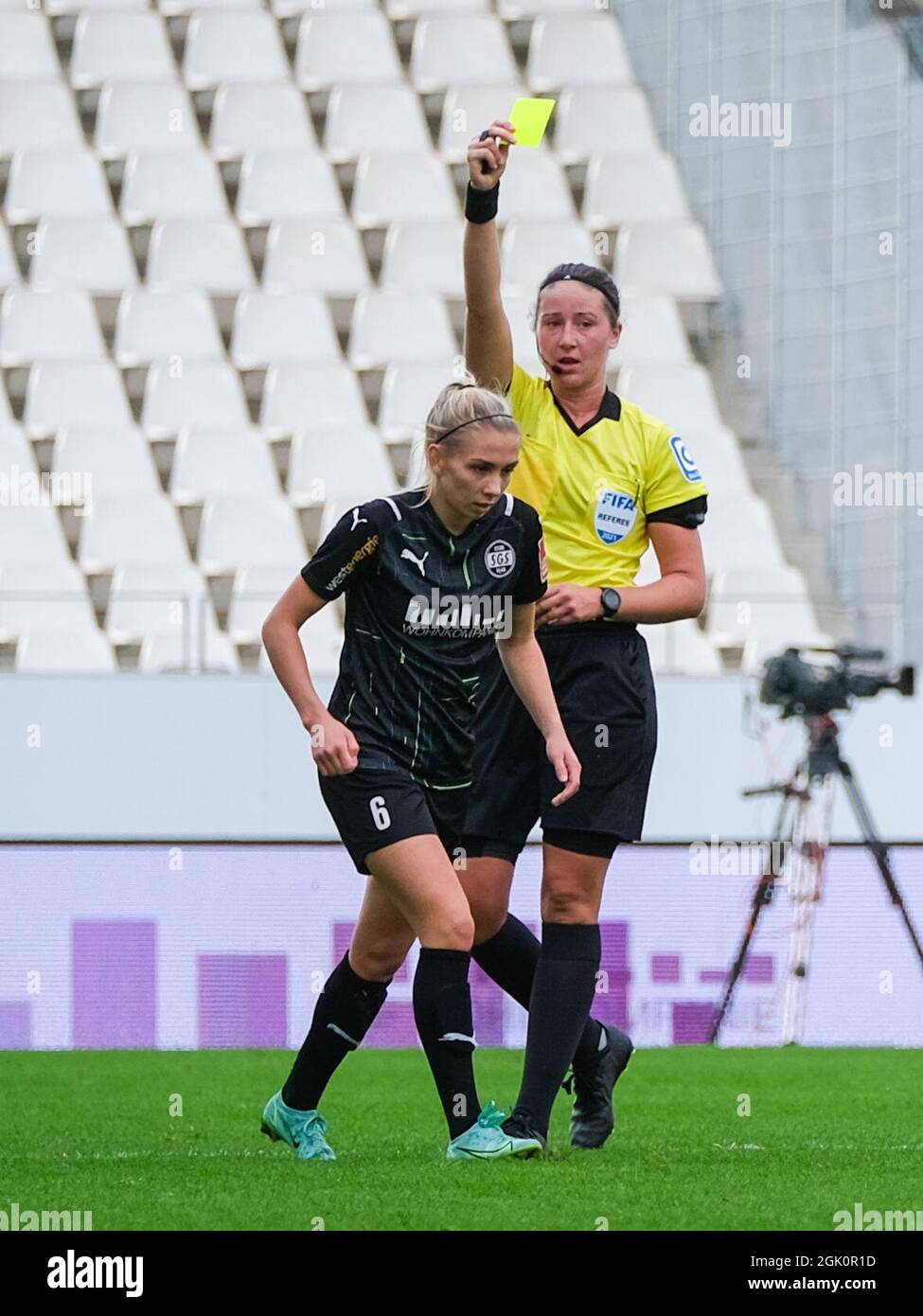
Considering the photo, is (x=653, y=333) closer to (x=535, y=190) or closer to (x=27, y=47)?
(x=535, y=190)

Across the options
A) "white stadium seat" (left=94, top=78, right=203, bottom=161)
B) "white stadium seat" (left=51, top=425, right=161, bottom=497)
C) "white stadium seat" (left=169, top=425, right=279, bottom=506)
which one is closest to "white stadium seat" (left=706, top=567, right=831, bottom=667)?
"white stadium seat" (left=169, top=425, right=279, bottom=506)

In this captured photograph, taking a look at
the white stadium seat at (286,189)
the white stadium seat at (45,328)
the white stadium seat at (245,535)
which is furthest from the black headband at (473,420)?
the white stadium seat at (286,189)

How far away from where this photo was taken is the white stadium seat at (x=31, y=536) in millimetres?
11555

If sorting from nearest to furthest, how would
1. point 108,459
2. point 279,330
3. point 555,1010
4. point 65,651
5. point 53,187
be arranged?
point 555,1010 < point 65,651 < point 108,459 < point 279,330 < point 53,187

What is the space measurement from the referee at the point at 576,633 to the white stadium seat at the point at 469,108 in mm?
10075

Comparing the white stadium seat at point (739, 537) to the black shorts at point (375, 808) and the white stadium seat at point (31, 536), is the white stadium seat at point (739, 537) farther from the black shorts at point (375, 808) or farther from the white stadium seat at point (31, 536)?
the black shorts at point (375, 808)

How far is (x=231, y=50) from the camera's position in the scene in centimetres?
1435

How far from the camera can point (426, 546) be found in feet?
13.1

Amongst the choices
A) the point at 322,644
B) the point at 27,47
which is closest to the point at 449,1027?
the point at 322,644

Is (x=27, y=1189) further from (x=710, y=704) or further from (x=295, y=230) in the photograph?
(x=295, y=230)

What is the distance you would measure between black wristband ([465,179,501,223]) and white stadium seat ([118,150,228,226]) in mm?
9814

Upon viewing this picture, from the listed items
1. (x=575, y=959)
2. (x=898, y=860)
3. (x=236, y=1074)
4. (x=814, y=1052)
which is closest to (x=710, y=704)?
(x=898, y=860)

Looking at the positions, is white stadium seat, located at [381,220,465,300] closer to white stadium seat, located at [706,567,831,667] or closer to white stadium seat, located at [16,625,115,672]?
white stadium seat, located at [706,567,831,667]

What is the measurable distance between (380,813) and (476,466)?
24.4 inches
